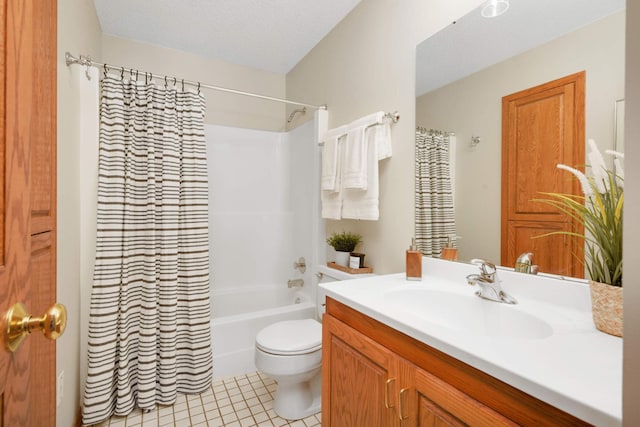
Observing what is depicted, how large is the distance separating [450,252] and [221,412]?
1.50 metres

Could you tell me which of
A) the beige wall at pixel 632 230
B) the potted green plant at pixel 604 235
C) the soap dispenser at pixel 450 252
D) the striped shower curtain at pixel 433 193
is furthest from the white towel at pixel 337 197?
the beige wall at pixel 632 230

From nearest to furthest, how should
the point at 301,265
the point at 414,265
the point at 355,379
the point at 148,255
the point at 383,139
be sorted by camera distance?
1. the point at 355,379
2. the point at 414,265
3. the point at 383,139
4. the point at 148,255
5. the point at 301,265

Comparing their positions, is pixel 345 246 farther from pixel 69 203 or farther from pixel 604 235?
pixel 69 203

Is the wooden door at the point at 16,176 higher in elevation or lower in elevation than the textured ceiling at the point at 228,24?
lower

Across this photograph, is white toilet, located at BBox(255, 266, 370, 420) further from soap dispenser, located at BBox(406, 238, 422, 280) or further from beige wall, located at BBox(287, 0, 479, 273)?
soap dispenser, located at BBox(406, 238, 422, 280)

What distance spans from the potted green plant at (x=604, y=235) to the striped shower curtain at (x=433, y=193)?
51 centimetres

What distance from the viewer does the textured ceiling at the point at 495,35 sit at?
0.98 m

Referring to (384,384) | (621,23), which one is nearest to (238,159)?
(384,384)

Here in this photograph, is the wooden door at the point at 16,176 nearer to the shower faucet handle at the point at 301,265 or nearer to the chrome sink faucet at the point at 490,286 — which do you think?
the chrome sink faucet at the point at 490,286

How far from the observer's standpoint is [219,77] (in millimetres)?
2695

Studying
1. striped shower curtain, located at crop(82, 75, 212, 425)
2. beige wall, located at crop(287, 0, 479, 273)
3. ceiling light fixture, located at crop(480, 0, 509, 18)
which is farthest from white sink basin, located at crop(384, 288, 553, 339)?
striped shower curtain, located at crop(82, 75, 212, 425)

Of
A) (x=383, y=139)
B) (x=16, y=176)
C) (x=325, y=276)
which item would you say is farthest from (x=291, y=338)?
(x=16, y=176)

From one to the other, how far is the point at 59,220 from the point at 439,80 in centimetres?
177

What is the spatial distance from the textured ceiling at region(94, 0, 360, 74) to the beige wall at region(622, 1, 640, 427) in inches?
78.0
